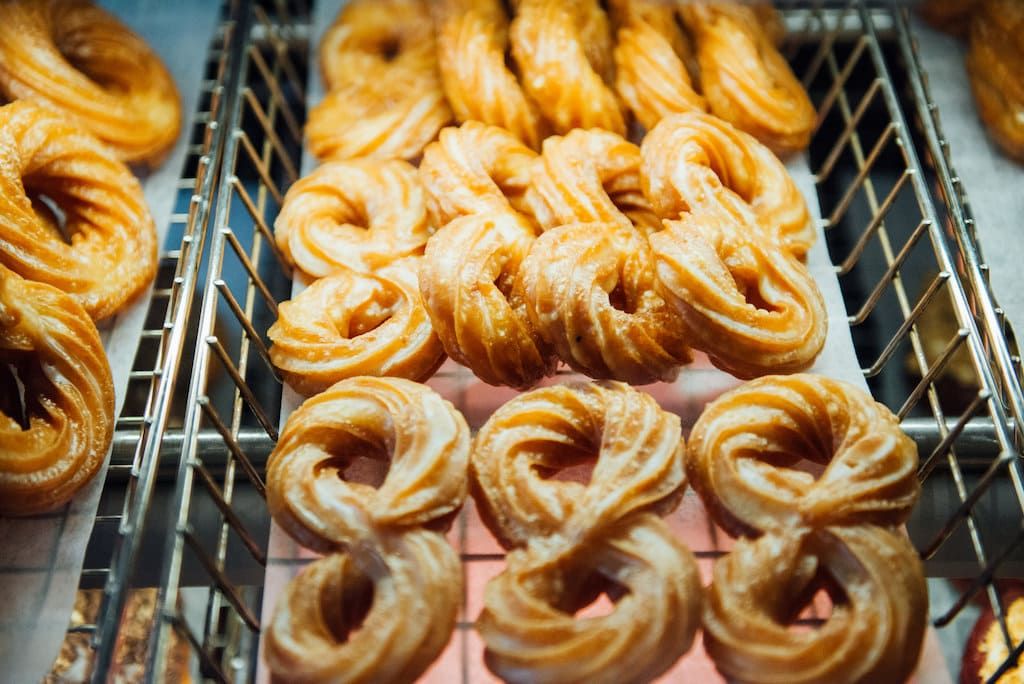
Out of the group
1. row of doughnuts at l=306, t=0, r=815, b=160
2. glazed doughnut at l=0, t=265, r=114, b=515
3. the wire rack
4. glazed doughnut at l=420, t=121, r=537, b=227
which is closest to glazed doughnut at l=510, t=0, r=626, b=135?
row of doughnuts at l=306, t=0, r=815, b=160

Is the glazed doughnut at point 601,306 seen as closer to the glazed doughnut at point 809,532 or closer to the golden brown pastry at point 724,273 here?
the golden brown pastry at point 724,273

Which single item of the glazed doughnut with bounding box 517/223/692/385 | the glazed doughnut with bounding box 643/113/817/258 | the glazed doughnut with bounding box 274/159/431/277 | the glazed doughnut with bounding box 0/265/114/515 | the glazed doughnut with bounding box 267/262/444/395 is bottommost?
the glazed doughnut with bounding box 0/265/114/515

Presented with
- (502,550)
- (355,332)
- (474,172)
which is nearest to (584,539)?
(502,550)

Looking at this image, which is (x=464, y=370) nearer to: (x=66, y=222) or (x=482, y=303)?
(x=482, y=303)

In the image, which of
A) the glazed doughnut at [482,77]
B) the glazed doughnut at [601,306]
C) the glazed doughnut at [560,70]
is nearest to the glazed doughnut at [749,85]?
the glazed doughnut at [560,70]

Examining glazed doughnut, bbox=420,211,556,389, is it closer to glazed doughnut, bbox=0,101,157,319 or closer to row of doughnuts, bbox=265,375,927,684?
row of doughnuts, bbox=265,375,927,684

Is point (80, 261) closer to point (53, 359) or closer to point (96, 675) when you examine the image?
point (53, 359)
